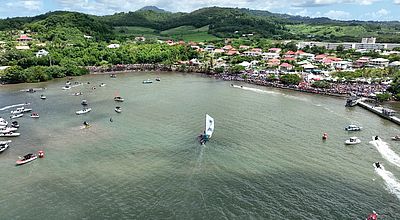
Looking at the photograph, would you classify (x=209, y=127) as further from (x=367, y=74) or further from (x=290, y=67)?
(x=290, y=67)

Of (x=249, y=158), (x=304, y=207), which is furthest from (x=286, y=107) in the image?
(x=304, y=207)

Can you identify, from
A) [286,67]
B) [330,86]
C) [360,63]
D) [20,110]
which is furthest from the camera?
[360,63]

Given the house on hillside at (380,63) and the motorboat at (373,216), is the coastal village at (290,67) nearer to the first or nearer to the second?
the house on hillside at (380,63)

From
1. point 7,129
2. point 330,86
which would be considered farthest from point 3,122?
point 330,86

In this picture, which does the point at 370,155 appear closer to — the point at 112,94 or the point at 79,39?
the point at 112,94

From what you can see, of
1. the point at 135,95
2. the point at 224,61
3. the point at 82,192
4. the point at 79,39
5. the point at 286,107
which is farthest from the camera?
the point at 79,39

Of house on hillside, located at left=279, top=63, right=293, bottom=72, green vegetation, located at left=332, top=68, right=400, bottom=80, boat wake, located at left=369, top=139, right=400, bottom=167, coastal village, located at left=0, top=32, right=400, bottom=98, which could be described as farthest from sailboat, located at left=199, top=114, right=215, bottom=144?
house on hillside, located at left=279, top=63, right=293, bottom=72
